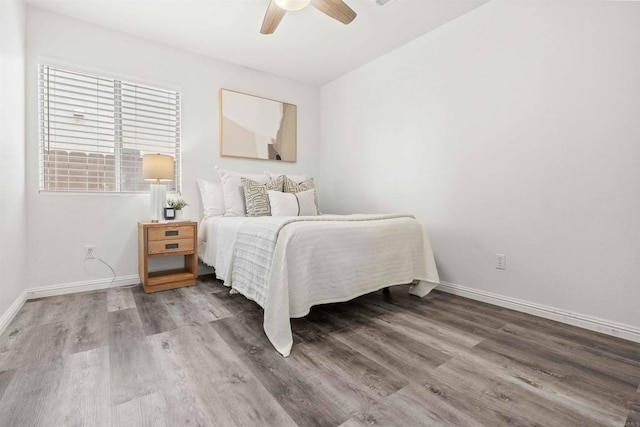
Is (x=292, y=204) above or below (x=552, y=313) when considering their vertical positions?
above

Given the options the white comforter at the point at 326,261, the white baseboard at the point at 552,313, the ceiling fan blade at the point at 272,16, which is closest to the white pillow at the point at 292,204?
the white comforter at the point at 326,261

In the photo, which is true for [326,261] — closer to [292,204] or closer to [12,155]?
[292,204]

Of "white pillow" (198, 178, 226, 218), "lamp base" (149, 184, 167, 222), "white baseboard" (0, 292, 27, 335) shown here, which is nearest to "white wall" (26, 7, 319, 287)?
"white pillow" (198, 178, 226, 218)

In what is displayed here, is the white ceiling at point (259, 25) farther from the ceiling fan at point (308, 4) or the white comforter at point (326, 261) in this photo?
the white comforter at point (326, 261)

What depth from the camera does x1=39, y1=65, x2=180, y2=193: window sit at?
2682 millimetres

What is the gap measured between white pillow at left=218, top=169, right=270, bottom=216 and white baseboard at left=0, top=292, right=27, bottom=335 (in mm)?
1704

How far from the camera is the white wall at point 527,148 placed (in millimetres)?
1937

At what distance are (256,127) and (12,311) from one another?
2.81 metres

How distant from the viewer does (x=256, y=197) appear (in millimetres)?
3098

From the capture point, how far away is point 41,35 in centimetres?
260

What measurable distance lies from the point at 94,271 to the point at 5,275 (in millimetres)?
864

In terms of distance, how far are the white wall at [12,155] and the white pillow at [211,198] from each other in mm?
1425

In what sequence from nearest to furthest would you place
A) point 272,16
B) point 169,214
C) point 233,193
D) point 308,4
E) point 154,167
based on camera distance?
1. point 308,4
2. point 272,16
3. point 154,167
4. point 169,214
5. point 233,193

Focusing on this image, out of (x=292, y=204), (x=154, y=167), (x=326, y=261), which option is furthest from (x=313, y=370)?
(x=154, y=167)
